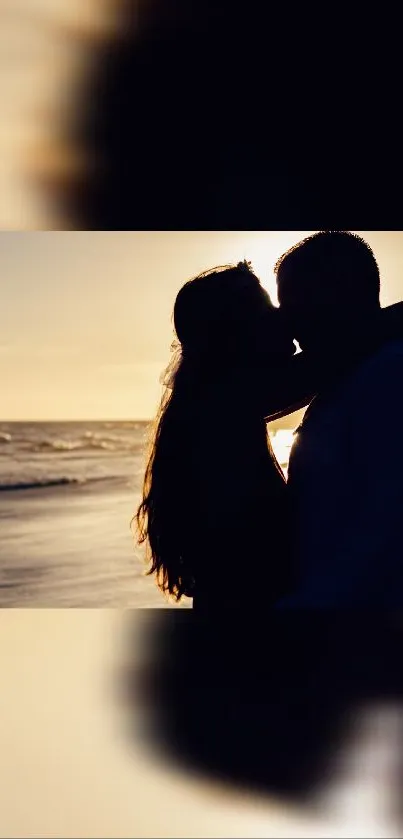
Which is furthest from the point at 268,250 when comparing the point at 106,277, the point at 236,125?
the point at 106,277

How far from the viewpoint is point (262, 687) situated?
1.31 m

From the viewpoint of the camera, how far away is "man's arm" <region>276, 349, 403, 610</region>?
1.37 m

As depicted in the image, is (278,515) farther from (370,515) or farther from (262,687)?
(262,687)

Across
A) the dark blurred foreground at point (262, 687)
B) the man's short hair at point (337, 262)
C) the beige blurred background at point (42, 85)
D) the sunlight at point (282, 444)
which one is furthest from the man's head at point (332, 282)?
the dark blurred foreground at point (262, 687)

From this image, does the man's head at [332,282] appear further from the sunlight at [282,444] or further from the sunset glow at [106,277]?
the sunlight at [282,444]

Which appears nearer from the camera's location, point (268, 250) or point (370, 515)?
point (370, 515)

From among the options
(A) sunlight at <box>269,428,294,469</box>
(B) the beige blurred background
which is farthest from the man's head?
(B) the beige blurred background

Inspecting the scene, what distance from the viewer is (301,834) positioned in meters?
0.99

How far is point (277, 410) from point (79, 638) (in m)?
0.54

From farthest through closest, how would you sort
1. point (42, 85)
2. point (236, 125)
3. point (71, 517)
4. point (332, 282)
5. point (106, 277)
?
point (71, 517) → point (106, 277) → point (332, 282) → point (236, 125) → point (42, 85)

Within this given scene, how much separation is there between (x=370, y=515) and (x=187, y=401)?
0.37 metres

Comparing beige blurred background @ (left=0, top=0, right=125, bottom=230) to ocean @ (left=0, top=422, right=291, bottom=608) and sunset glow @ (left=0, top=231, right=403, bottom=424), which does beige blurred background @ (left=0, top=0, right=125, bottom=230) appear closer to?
sunset glow @ (left=0, top=231, right=403, bottom=424)

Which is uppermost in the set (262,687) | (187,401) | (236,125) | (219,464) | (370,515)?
(236,125)

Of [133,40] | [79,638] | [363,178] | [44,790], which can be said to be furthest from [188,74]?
[44,790]
